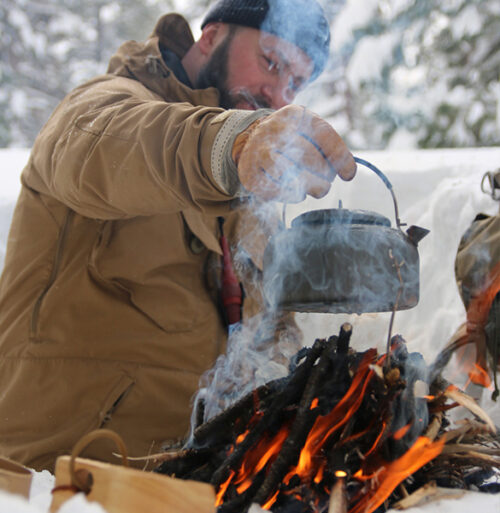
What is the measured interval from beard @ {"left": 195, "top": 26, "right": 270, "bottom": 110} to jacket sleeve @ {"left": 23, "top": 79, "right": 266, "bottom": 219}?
715 millimetres

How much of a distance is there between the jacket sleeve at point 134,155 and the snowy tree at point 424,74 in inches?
59.5

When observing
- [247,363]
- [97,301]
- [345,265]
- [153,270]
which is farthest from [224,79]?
[345,265]

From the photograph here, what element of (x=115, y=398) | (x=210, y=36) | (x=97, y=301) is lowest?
(x=115, y=398)

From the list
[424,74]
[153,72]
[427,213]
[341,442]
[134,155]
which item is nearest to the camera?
[341,442]

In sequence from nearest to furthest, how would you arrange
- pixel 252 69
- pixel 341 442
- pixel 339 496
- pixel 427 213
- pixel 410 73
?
1. pixel 339 496
2. pixel 341 442
3. pixel 252 69
4. pixel 427 213
5. pixel 410 73

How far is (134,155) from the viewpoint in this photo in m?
1.48

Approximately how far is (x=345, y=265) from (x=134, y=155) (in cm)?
73

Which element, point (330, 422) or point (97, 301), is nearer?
point (330, 422)

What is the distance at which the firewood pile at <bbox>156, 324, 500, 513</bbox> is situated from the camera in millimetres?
1095

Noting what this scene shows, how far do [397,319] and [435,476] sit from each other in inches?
85.3

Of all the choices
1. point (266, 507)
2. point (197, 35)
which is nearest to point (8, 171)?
point (197, 35)

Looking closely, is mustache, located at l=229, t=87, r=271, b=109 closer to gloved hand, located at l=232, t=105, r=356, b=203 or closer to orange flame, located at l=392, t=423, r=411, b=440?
gloved hand, located at l=232, t=105, r=356, b=203

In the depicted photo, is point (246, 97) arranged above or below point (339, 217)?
above

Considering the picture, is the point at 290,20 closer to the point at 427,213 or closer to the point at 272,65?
the point at 272,65
